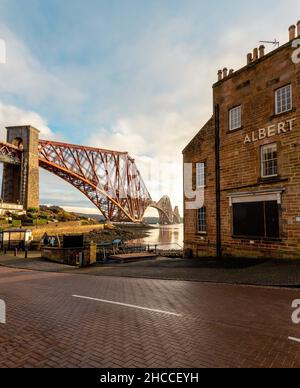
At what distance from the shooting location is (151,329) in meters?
5.91

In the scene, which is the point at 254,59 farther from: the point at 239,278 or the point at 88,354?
the point at 88,354

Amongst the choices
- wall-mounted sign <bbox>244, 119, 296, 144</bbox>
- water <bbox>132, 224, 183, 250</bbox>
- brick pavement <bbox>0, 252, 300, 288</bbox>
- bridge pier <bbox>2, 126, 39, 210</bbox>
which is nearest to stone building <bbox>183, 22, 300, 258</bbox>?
wall-mounted sign <bbox>244, 119, 296, 144</bbox>

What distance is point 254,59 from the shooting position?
16531mm

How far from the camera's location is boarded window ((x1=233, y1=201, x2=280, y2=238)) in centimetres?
1453

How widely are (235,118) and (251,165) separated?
11.2ft

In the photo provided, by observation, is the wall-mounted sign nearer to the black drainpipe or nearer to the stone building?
the stone building

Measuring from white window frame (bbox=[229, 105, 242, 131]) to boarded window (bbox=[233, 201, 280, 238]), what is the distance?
15.9 feet

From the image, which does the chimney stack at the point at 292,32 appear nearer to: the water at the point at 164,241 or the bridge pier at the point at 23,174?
the water at the point at 164,241

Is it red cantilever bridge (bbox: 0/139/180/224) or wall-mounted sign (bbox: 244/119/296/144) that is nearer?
wall-mounted sign (bbox: 244/119/296/144)

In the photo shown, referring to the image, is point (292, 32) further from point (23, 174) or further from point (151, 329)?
point (23, 174)

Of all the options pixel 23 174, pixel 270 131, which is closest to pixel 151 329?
pixel 270 131

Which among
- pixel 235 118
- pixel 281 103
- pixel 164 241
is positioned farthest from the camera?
pixel 164 241

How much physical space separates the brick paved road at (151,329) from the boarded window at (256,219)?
589cm
